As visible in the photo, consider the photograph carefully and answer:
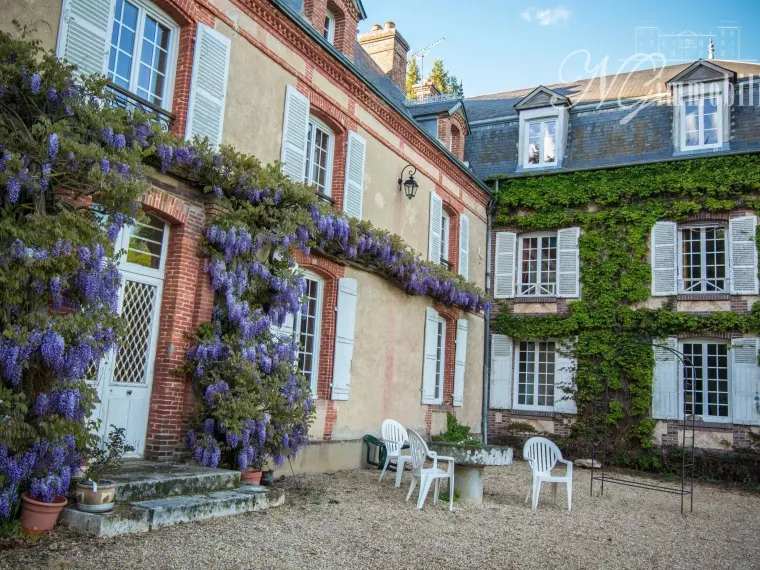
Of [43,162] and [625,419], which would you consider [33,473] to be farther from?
[625,419]

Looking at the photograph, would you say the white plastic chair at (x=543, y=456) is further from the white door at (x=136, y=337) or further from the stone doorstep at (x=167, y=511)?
the white door at (x=136, y=337)

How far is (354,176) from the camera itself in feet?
30.8

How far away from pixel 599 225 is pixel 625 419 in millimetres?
3801

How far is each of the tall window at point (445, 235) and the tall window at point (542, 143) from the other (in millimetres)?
2767

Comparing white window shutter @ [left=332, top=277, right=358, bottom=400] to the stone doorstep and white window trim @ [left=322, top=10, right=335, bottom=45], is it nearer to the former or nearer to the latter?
the stone doorstep

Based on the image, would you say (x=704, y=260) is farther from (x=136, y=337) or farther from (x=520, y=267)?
(x=136, y=337)

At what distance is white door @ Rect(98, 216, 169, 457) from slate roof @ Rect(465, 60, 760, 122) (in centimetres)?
1089

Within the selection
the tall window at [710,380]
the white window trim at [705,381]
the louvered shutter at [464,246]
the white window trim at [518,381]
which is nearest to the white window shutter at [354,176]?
the louvered shutter at [464,246]

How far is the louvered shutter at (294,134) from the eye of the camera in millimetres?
7941

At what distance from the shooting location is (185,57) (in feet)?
21.9

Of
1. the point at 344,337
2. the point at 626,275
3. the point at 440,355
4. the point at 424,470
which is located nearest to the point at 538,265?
the point at 626,275

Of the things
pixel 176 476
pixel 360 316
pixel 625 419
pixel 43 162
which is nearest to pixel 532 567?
pixel 176 476

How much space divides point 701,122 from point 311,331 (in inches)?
365

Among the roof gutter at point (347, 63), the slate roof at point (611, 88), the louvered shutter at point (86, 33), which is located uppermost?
the slate roof at point (611, 88)
